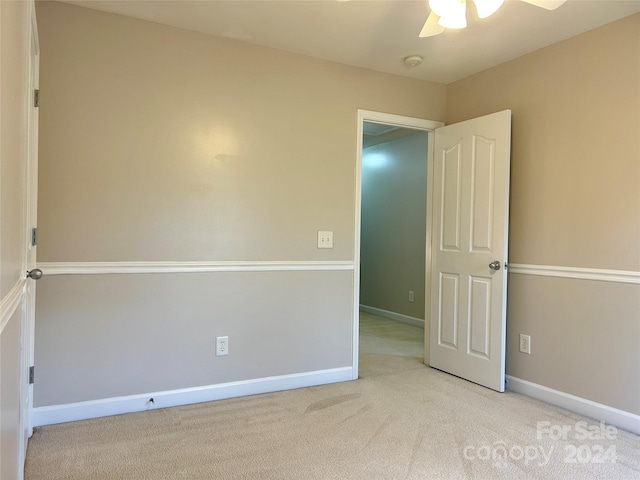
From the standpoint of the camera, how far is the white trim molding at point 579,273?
2424 mm

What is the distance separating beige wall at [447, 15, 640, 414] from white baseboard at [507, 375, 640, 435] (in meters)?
0.04

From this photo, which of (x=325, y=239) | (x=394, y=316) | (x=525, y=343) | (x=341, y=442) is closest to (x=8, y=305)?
(x=341, y=442)

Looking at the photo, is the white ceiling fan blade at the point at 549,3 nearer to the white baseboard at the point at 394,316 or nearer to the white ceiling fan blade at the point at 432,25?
the white ceiling fan blade at the point at 432,25

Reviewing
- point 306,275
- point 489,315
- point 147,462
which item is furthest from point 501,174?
point 147,462

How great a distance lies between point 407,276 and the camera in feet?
17.8

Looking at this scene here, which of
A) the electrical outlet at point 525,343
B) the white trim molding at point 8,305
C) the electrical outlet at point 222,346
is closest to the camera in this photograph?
the white trim molding at point 8,305

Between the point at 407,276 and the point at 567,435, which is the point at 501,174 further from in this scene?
the point at 407,276

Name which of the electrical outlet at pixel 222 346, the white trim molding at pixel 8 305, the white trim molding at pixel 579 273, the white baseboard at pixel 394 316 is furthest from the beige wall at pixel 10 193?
the white baseboard at pixel 394 316

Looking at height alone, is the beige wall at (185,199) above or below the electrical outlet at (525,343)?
above

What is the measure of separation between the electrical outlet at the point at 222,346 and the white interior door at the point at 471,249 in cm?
170

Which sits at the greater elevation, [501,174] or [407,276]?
[501,174]

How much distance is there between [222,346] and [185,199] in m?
0.97

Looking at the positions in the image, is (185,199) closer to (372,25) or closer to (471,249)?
(372,25)

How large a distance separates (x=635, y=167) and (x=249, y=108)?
7.57ft
